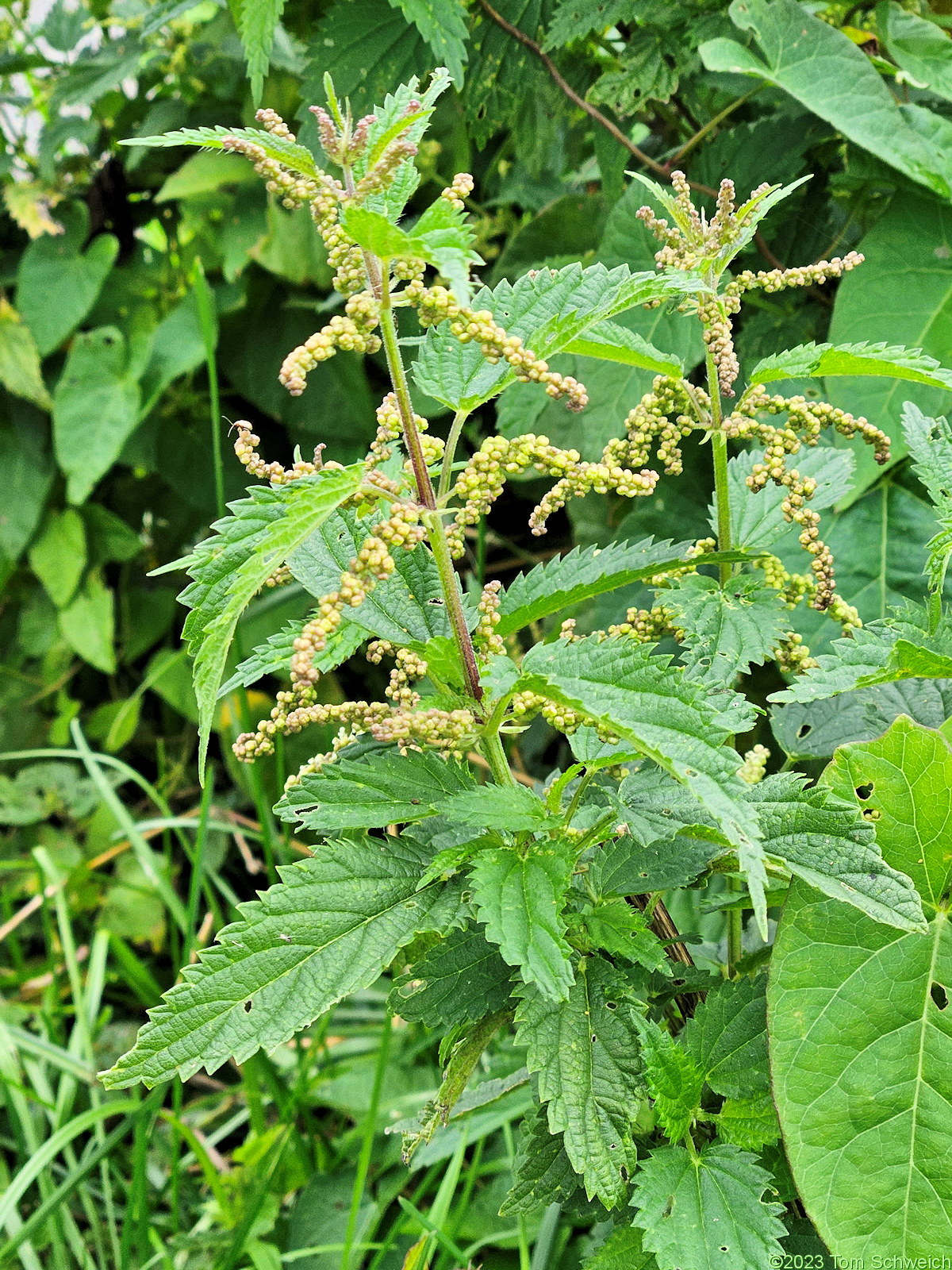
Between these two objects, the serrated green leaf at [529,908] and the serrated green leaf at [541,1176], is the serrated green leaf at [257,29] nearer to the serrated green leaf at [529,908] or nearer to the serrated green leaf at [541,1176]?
the serrated green leaf at [529,908]

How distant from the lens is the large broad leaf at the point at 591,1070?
583 mm

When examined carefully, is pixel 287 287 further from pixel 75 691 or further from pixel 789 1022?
pixel 789 1022

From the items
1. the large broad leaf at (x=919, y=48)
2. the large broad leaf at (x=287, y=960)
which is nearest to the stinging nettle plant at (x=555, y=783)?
the large broad leaf at (x=287, y=960)

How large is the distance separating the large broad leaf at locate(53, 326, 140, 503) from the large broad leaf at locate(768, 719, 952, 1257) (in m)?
1.45

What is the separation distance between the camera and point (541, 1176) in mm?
677

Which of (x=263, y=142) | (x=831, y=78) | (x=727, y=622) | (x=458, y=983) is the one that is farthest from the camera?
(x=831, y=78)

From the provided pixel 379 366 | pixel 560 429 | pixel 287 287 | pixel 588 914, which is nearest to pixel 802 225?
pixel 560 429

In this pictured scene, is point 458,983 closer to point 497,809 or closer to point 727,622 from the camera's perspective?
point 497,809

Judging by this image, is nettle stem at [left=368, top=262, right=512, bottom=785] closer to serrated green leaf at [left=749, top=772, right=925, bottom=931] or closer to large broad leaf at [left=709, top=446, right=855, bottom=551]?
serrated green leaf at [left=749, top=772, right=925, bottom=931]

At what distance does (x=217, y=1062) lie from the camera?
1.87ft

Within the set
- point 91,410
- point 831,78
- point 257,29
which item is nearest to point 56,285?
point 91,410

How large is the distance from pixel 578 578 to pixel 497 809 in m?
0.15

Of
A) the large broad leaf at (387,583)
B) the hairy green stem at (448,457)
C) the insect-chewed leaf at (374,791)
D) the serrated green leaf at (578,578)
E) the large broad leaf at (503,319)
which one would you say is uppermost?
Result: the large broad leaf at (503,319)

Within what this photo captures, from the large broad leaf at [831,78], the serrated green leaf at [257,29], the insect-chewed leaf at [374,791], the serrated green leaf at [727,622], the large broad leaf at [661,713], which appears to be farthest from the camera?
the large broad leaf at [831,78]
